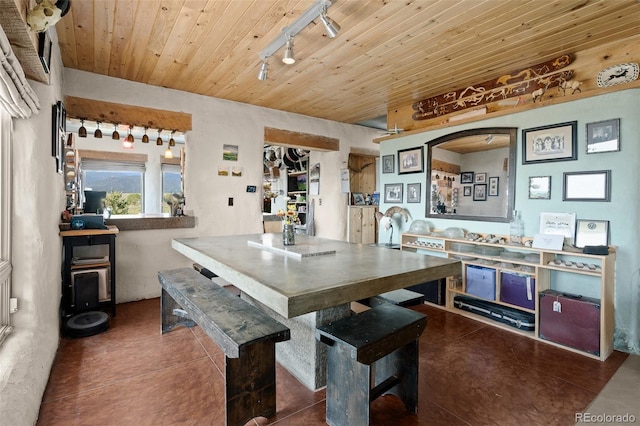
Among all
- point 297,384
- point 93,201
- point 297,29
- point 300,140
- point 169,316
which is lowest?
point 297,384

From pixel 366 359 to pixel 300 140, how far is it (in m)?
3.96

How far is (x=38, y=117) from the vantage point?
2.05 metres

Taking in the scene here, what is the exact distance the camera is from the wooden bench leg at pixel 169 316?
2.83m

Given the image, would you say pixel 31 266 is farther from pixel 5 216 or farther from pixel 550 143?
pixel 550 143

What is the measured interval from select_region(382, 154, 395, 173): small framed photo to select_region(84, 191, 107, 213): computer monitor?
11.9 feet

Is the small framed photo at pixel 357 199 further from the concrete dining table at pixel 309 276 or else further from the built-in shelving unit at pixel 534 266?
the concrete dining table at pixel 309 276

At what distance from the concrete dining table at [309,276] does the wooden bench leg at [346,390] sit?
271 millimetres

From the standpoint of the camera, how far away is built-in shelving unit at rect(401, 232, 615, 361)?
2.48 meters

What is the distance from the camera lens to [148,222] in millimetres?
3838

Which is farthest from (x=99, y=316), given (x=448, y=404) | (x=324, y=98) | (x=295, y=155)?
(x=295, y=155)

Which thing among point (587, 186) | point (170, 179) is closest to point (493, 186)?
point (587, 186)

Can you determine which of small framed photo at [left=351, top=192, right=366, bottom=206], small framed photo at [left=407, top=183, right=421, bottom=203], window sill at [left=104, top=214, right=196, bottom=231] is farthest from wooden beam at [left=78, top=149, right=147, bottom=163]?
small framed photo at [left=407, top=183, right=421, bottom=203]

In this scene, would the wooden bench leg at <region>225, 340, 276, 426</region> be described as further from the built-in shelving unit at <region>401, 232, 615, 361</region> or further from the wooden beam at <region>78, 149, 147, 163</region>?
the wooden beam at <region>78, 149, 147, 163</region>

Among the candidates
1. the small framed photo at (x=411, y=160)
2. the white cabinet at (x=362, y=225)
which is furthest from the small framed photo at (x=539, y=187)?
the white cabinet at (x=362, y=225)
